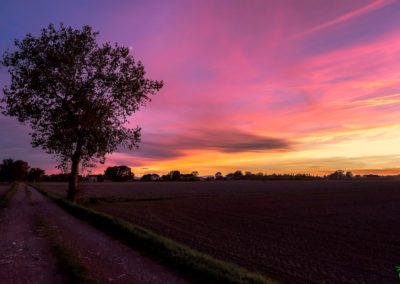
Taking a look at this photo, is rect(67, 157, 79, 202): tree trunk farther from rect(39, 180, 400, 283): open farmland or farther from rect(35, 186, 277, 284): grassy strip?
rect(35, 186, 277, 284): grassy strip

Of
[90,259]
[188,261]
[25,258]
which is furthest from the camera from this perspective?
[25,258]

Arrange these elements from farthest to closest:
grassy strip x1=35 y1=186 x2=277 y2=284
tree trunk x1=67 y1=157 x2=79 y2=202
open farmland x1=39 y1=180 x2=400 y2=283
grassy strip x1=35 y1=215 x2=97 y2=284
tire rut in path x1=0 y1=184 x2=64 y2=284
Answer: tree trunk x1=67 y1=157 x2=79 y2=202 < open farmland x1=39 y1=180 x2=400 y2=283 < grassy strip x1=35 y1=186 x2=277 y2=284 < tire rut in path x1=0 y1=184 x2=64 y2=284 < grassy strip x1=35 y1=215 x2=97 y2=284

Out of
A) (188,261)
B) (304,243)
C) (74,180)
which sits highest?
(74,180)

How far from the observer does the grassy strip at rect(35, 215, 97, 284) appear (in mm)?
10680

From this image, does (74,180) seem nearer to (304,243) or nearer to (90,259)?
(304,243)

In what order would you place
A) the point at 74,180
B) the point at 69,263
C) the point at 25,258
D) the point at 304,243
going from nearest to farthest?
1. the point at 69,263
2. the point at 25,258
3. the point at 304,243
4. the point at 74,180

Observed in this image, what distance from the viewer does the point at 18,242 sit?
17.0 meters

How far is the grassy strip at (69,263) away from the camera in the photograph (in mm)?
10680

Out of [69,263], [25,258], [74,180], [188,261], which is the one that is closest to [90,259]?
[69,263]

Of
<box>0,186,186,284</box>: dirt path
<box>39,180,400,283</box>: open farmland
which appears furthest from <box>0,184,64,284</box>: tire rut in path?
<box>39,180,400,283</box>: open farmland

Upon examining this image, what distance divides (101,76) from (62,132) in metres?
6.77

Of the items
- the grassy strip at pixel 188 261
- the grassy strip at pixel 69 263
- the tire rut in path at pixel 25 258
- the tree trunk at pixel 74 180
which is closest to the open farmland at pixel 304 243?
the grassy strip at pixel 188 261

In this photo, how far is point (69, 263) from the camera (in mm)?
12484

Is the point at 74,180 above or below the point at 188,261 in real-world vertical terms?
above
